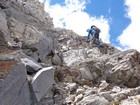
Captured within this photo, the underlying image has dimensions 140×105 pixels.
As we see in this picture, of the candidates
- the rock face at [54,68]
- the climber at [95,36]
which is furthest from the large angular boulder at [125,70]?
the climber at [95,36]

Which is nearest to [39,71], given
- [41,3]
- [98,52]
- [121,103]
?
[121,103]

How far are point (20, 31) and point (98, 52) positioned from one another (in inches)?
286

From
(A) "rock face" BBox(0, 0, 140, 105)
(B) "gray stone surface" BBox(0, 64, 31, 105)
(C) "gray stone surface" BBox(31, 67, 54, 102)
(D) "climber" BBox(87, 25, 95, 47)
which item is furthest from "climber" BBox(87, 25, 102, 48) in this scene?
(B) "gray stone surface" BBox(0, 64, 31, 105)

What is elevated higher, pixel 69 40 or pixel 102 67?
pixel 69 40

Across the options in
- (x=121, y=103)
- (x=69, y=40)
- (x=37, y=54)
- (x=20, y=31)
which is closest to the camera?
(x=121, y=103)

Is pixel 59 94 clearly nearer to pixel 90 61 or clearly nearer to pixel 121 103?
pixel 121 103

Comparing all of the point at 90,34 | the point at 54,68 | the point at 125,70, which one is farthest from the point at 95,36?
the point at 54,68

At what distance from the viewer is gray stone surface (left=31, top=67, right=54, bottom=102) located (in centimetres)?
1398

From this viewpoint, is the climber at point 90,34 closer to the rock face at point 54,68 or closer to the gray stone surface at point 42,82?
the rock face at point 54,68

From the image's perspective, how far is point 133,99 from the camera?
48.8ft

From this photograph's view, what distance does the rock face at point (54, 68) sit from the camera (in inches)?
517

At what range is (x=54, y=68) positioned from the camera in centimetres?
1788

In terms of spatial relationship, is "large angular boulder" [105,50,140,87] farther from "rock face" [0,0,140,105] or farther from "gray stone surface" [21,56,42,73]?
"gray stone surface" [21,56,42,73]

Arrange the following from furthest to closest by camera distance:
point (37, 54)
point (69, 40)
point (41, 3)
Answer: point (41, 3) < point (69, 40) < point (37, 54)
